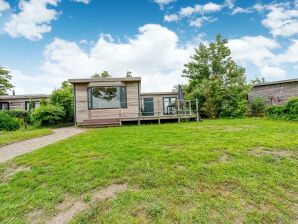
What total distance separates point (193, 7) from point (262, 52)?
44.5 ft

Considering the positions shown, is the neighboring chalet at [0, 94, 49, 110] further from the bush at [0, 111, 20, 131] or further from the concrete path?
the concrete path

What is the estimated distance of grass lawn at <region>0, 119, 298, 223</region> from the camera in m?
2.05

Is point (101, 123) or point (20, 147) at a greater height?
point (101, 123)

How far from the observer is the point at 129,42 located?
17.1 meters

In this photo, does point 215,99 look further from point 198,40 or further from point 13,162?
point 13,162

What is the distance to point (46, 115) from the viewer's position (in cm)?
1224

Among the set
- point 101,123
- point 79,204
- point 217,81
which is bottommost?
point 79,204

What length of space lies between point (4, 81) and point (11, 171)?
3009 cm

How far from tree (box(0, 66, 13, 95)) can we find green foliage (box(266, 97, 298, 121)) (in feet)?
105

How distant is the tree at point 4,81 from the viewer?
2686cm

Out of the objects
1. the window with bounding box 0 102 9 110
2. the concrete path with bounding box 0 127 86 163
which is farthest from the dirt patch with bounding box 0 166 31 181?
the window with bounding box 0 102 9 110

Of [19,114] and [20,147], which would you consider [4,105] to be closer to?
[19,114]

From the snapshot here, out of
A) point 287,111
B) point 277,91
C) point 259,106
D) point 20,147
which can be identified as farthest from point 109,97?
point 277,91

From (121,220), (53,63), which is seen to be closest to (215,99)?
(121,220)
